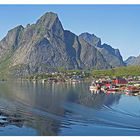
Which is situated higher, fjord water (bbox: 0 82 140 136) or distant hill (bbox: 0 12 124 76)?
distant hill (bbox: 0 12 124 76)

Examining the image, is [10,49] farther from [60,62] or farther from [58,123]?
[58,123]

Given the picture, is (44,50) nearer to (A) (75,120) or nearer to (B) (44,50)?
(B) (44,50)

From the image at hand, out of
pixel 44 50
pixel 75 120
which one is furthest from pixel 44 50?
pixel 75 120

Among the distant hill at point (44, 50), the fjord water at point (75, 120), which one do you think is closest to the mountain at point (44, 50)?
the distant hill at point (44, 50)

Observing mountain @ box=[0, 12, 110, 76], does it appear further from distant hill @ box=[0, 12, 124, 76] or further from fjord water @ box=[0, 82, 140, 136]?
fjord water @ box=[0, 82, 140, 136]

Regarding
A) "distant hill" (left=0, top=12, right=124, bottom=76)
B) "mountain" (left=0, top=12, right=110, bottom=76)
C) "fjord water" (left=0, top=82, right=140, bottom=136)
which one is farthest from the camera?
"mountain" (left=0, top=12, right=110, bottom=76)

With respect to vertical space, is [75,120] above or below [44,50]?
below

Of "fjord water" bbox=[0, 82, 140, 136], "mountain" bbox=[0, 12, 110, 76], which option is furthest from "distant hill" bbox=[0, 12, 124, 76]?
"fjord water" bbox=[0, 82, 140, 136]

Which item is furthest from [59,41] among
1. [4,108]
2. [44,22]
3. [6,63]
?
[4,108]

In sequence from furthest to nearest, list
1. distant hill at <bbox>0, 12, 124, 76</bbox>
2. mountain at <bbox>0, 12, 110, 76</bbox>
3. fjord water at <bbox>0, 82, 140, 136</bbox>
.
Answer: mountain at <bbox>0, 12, 110, 76</bbox> < distant hill at <bbox>0, 12, 124, 76</bbox> < fjord water at <bbox>0, 82, 140, 136</bbox>
